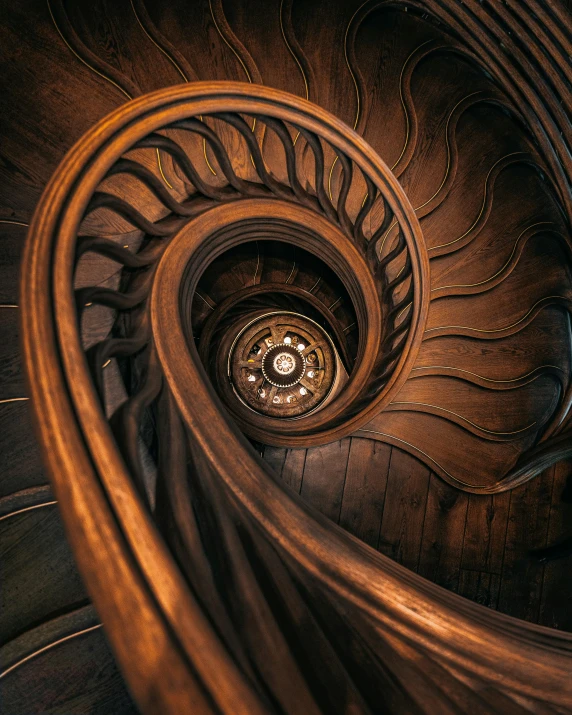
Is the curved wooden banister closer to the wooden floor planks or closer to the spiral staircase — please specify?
the spiral staircase

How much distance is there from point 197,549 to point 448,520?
294 centimetres

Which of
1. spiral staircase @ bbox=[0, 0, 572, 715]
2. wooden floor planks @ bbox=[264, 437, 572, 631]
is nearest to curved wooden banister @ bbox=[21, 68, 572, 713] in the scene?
spiral staircase @ bbox=[0, 0, 572, 715]

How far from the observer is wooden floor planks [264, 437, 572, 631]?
10.6 feet

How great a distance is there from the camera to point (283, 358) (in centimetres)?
503

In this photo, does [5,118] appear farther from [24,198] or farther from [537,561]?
[537,561]

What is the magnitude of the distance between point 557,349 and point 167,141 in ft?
10.2

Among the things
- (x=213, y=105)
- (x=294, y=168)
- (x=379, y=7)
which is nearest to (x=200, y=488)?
(x=213, y=105)

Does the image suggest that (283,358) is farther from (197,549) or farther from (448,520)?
(197,549)

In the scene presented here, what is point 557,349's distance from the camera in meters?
3.56

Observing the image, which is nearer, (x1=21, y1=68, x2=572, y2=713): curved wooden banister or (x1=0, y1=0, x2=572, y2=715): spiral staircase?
(x1=21, y1=68, x2=572, y2=713): curved wooden banister

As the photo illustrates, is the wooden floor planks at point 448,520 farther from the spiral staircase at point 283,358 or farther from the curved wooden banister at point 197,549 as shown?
the curved wooden banister at point 197,549

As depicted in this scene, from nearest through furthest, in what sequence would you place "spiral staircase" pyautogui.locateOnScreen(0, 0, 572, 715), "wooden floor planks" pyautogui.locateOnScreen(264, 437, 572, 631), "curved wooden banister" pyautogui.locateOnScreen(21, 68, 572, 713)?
"curved wooden banister" pyautogui.locateOnScreen(21, 68, 572, 713)
"spiral staircase" pyautogui.locateOnScreen(0, 0, 572, 715)
"wooden floor planks" pyautogui.locateOnScreen(264, 437, 572, 631)

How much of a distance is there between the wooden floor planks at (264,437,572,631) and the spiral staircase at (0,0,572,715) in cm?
2

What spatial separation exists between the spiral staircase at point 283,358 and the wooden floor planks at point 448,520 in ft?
0.06
